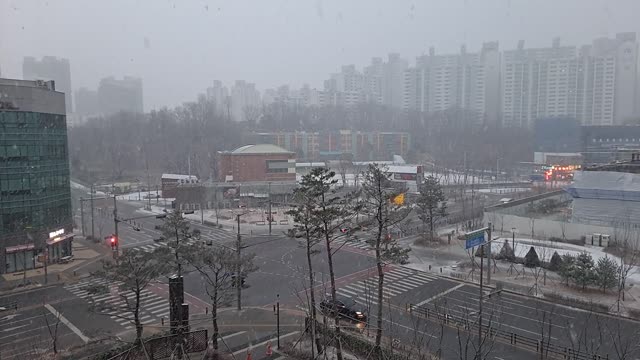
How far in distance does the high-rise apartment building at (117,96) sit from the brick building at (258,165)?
54266 millimetres

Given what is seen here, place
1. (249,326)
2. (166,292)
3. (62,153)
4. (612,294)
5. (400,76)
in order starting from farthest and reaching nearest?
(400,76)
(62,153)
(166,292)
(612,294)
(249,326)

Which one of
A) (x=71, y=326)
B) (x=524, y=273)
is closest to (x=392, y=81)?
(x=524, y=273)

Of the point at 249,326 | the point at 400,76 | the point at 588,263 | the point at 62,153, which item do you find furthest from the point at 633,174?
the point at 400,76

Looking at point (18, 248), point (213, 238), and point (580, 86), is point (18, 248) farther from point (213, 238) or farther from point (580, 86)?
point (580, 86)

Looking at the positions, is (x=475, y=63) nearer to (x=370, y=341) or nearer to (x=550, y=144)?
(x=550, y=144)

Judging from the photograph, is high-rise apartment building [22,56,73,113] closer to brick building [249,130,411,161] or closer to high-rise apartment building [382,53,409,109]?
brick building [249,130,411,161]

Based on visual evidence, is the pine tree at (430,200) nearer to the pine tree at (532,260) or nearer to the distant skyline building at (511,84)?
the pine tree at (532,260)

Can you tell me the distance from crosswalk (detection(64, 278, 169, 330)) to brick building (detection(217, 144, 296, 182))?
73.2ft

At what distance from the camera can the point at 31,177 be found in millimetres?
20094

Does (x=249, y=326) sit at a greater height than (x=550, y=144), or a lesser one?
lesser

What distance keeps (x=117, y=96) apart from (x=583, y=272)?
8821cm

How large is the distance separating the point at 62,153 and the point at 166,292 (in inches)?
400

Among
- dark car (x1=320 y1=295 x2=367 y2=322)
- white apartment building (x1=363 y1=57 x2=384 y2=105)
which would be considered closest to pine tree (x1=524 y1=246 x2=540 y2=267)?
dark car (x1=320 y1=295 x2=367 y2=322)

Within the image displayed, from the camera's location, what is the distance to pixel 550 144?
2368 inches
